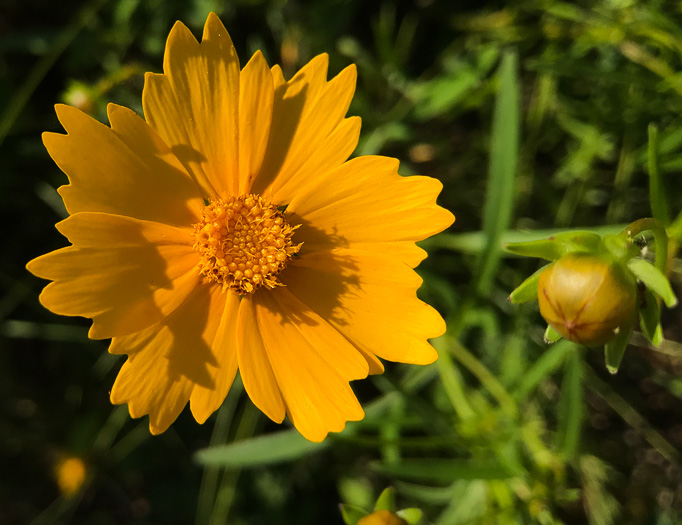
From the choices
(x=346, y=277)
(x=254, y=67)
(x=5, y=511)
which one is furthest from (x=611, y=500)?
(x=5, y=511)

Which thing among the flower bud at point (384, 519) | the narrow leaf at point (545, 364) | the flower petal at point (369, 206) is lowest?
the narrow leaf at point (545, 364)

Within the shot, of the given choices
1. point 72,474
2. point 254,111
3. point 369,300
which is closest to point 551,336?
point 369,300

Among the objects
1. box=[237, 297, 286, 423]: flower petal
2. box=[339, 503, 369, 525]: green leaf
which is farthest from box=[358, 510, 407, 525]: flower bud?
box=[237, 297, 286, 423]: flower petal

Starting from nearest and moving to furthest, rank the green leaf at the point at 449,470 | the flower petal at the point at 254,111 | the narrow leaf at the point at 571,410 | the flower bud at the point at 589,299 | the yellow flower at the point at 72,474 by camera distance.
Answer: the flower bud at the point at 589,299
the flower petal at the point at 254,111
the green leaf at the point at 449,470
the narrow leaf at the point at 571,410
the yellow flower at the point at 72,474

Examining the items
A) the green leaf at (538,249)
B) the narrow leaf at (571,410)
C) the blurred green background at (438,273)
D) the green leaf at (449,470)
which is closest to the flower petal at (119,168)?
the blurred green background at (438,273)

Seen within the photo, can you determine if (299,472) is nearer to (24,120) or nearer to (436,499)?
(436,499)

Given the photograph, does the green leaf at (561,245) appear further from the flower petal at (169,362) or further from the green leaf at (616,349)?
the flower petal at (169,362)

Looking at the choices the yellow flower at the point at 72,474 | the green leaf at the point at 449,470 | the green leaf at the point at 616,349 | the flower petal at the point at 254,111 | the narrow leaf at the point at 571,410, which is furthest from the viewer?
the yellow flower at the point at 72,474

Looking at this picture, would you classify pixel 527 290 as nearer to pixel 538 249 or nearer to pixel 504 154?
pixel 538 249
